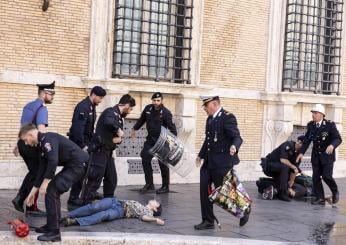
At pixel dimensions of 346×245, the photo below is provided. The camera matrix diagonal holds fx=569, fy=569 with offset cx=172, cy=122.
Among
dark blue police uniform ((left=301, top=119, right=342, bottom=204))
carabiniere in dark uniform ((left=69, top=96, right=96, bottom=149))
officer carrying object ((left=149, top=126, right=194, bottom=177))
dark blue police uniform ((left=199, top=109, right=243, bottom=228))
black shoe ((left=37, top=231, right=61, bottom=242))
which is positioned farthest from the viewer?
dark blue police uniform ((left=301, top=119, right=342, bottom=204))

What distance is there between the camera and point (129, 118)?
1194 cm

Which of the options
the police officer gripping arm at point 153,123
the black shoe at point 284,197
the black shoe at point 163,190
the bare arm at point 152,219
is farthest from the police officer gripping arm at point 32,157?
the black shoe at point 284,197

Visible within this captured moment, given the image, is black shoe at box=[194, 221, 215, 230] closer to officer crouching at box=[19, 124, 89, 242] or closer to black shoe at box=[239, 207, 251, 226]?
black shoe at box=[239, 207, 251, 226]

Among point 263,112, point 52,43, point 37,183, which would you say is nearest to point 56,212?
point 37,183

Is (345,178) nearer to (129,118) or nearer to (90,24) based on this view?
(129,118)

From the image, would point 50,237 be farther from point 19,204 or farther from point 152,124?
point 152,124

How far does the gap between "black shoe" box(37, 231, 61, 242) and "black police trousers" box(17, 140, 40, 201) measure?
4.41ft

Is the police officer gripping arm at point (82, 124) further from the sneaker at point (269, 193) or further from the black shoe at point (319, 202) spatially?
the black shoe at point (319, 202)

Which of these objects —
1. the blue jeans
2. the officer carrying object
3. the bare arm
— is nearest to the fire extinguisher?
the blue jeans

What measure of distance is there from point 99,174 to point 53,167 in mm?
2119

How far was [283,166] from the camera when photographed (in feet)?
33.9

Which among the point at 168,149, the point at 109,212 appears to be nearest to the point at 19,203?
the point at 109,212

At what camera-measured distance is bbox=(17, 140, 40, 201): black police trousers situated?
24.4 ft

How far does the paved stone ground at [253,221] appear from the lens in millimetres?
7270
